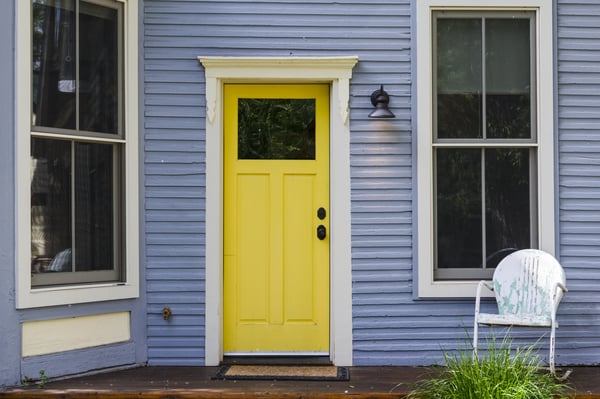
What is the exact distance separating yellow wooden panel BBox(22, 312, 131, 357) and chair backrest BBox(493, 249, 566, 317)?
256cm

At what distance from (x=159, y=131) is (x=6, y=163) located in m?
1.13

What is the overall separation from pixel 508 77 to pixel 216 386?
293 centimetres

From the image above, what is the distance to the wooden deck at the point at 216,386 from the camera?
180 inches

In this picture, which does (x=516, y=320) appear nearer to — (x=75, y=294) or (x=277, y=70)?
(x=277, y=70)

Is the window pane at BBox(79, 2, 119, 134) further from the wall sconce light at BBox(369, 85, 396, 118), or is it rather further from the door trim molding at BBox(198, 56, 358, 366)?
the wall sconce light at BBox(369, 85, 396, 118)

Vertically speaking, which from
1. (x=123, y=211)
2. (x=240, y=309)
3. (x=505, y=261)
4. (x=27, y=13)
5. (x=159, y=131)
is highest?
(x=27, y=13)

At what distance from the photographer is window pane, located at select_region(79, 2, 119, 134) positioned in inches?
201

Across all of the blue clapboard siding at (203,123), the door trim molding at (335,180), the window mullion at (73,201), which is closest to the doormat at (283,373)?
the door trim molding at (335,180)

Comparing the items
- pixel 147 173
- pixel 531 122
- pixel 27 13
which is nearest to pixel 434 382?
pixel 531 122

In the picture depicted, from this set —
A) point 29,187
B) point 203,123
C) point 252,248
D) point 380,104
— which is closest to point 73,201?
point 29,187

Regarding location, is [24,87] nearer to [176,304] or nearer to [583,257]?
[176,304]

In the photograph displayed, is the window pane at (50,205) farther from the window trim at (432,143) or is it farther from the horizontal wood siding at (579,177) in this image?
the horizontal wood siding at (579,177)

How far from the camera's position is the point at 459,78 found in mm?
5473

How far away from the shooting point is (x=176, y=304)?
5.43m
